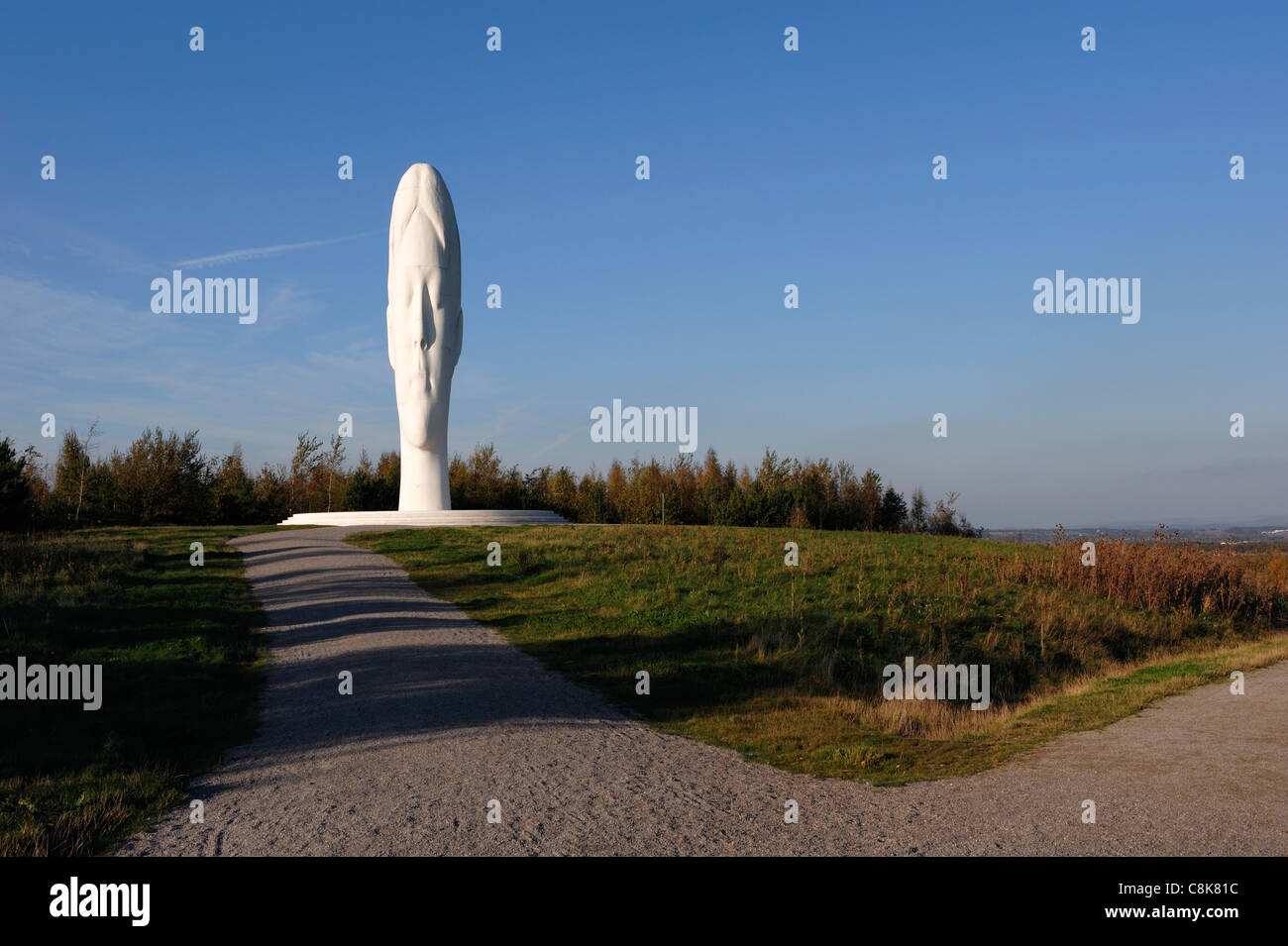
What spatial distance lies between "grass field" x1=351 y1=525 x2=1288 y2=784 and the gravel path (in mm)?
750

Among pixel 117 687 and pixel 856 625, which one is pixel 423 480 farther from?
pixel 117 687

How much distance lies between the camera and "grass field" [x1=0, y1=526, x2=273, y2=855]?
618 cm

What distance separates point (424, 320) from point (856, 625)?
19919 millimetres

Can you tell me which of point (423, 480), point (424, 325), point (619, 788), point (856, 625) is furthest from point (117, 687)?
point (424, 325)

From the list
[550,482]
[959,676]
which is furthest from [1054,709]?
[550,482]

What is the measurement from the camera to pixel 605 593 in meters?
16.4

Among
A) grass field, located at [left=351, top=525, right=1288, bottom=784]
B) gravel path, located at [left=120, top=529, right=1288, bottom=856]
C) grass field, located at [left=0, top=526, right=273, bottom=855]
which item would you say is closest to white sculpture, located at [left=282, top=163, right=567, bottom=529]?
grass field, located at [left=351, top=525, right=1288, bottom=784]

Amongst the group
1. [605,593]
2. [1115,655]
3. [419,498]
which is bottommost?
[1115,655]

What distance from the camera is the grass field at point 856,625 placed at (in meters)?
9.60

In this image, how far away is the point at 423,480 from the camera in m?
30.3

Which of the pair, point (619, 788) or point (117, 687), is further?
point (117, 687)
